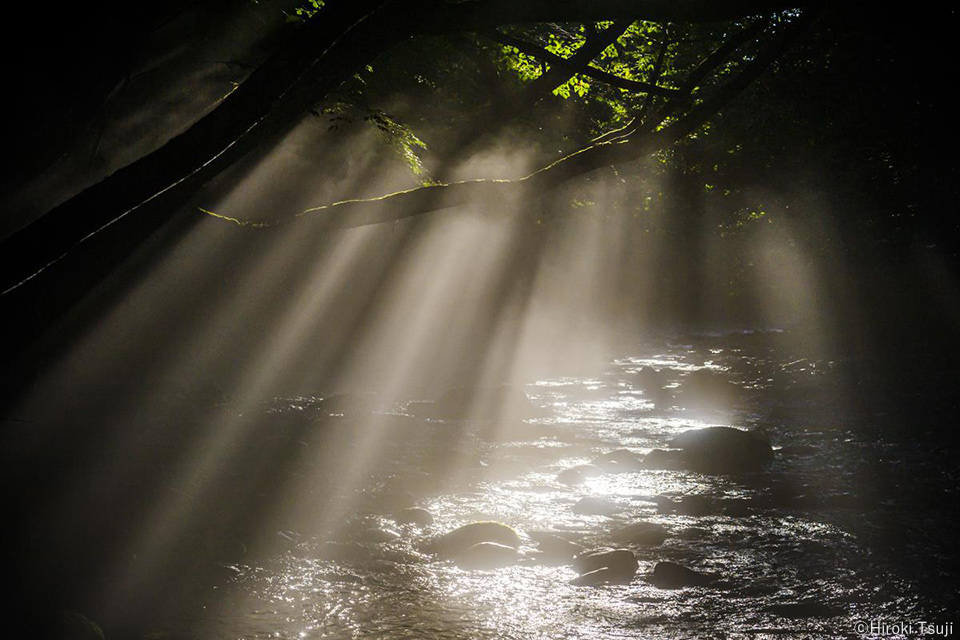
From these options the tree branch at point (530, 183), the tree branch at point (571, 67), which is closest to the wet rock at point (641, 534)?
the tree branch at point (530, 183)

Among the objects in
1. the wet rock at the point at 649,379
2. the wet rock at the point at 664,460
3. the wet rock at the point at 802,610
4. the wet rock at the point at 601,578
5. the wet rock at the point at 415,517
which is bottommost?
the wet rock at the point at 802,610

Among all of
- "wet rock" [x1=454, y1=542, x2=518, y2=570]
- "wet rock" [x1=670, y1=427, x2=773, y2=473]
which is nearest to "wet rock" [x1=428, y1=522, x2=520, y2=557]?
"wet rock" [x1=454, y1=542, x2=518, y2=570]

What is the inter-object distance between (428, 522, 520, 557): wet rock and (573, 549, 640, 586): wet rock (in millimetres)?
756

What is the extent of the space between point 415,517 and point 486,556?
5.10 ft

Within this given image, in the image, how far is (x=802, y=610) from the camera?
593 centimetres

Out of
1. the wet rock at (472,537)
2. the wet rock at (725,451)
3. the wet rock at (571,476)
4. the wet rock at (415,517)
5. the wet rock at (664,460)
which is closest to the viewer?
the wet rock at (472,537)

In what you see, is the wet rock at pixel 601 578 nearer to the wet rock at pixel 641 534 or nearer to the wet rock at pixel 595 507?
the wet rock at pixel 641 534

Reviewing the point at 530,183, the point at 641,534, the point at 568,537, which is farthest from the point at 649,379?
the point at 530,183

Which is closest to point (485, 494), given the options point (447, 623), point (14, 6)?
point (447, 623)

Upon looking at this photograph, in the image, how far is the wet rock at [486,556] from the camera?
7.04m

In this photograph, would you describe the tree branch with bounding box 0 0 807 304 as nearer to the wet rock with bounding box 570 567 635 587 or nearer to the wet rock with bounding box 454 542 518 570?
the wet rock with bounding box 454 542 518 570

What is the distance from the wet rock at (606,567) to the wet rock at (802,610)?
3.97 feet

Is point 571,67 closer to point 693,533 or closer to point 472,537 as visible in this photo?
point 472,537

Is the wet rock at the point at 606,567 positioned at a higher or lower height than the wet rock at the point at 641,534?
lower
